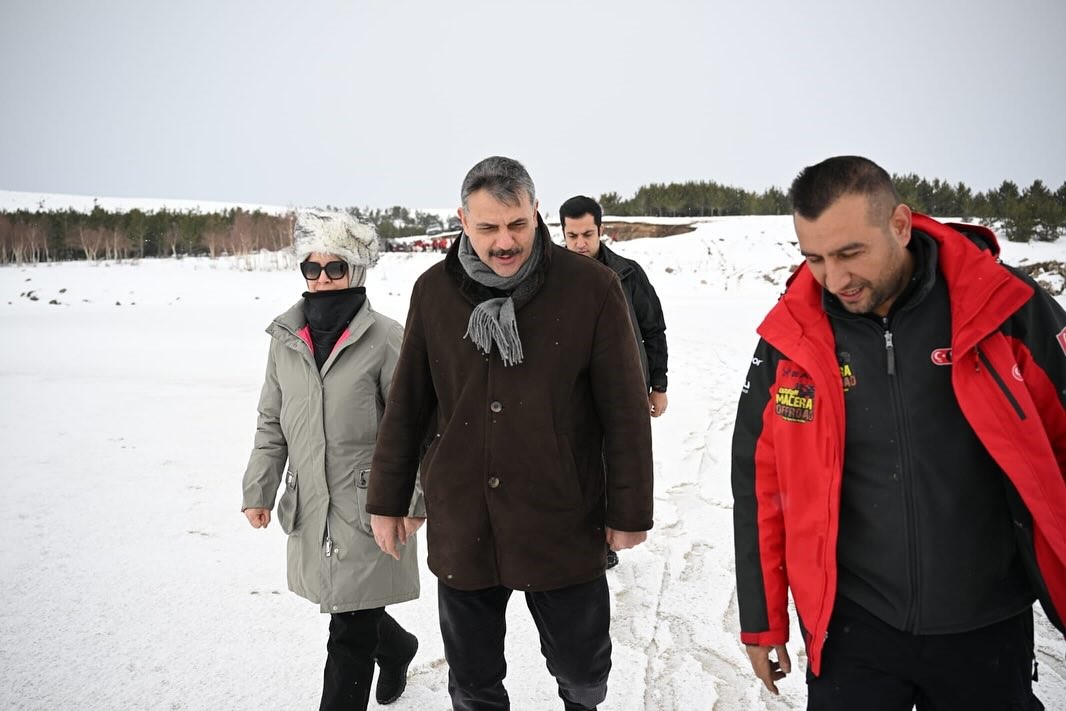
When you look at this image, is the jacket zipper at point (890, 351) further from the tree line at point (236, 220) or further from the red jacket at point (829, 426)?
the tree line at point (236, 220)

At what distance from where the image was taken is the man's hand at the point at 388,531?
2393 millimetres

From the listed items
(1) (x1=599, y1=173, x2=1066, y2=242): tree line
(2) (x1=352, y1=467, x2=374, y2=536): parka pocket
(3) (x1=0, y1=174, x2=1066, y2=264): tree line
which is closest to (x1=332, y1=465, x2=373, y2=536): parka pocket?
(2) (x1=352, y1=467, x2=374, y2=536): parka pocket

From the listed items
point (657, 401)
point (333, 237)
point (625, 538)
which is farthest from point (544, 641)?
point (657, 401)

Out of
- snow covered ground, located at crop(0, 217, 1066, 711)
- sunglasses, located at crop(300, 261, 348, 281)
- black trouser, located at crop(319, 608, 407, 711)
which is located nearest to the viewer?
black trouser, located at crop(319, 608, 407, 711)

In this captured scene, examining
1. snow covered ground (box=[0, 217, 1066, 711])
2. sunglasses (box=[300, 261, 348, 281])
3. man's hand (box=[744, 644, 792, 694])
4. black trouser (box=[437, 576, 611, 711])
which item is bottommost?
snow covered ground (box=[0, 217, 1066, 711])

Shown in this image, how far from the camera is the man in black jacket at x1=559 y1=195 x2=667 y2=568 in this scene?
4.10 metres

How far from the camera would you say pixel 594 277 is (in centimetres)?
225

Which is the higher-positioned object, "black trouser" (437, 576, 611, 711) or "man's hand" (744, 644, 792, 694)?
"man's hand" (744, 644, 792, 694)

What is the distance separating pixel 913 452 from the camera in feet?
5.26

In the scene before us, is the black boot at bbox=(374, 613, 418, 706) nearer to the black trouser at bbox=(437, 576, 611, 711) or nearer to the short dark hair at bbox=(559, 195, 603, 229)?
the black trouser at bbox=(437, 576, 611, 711)

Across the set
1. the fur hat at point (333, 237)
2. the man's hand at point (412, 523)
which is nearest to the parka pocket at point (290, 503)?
the man's hand at point (412, 523)

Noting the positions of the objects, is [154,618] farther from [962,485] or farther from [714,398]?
[714,398]

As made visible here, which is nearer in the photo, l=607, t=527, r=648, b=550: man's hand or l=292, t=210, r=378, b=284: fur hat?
l=607, t=527, r=648, b=550: man's hand

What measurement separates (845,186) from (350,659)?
241 cm
